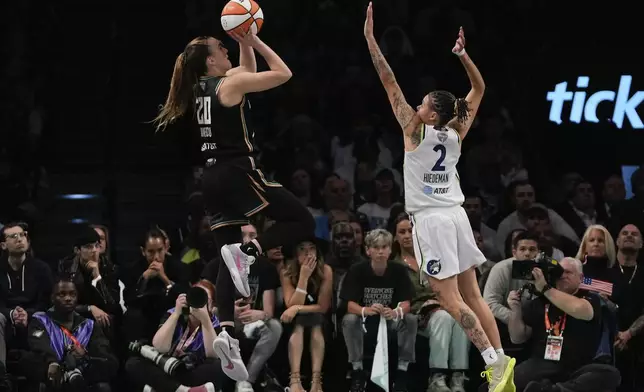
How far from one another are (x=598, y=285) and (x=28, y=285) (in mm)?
5505

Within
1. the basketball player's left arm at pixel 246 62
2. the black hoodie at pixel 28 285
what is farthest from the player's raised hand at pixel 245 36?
the black hoodie at pixel 28 285

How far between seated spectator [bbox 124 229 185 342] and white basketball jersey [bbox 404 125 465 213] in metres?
3.25

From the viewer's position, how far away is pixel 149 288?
13.9m

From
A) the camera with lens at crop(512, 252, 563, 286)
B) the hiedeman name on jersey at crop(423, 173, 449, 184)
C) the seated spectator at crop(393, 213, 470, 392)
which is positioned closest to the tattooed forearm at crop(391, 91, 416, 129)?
the hiedeman name on jersey at crop(423, 173, 449, 184)

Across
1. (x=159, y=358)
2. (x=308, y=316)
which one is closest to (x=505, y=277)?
(x=308, y=316)

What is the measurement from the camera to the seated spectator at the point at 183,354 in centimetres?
1305

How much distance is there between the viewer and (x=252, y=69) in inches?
422

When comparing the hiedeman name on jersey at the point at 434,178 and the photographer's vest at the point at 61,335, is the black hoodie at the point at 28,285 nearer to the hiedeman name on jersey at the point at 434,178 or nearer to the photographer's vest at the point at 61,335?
the photographer's vest at the point at 61,335

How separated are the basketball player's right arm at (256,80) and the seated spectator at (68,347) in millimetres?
3690

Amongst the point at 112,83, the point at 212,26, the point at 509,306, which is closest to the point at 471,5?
the point at 212,26

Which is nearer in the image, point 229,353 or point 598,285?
point 229,353

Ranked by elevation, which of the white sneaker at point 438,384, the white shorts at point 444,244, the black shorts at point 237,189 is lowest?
the white sneaker at point 438,384

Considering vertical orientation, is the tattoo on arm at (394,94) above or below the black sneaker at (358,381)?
above

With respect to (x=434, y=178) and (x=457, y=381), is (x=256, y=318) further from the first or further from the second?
(x=434, y=178)
